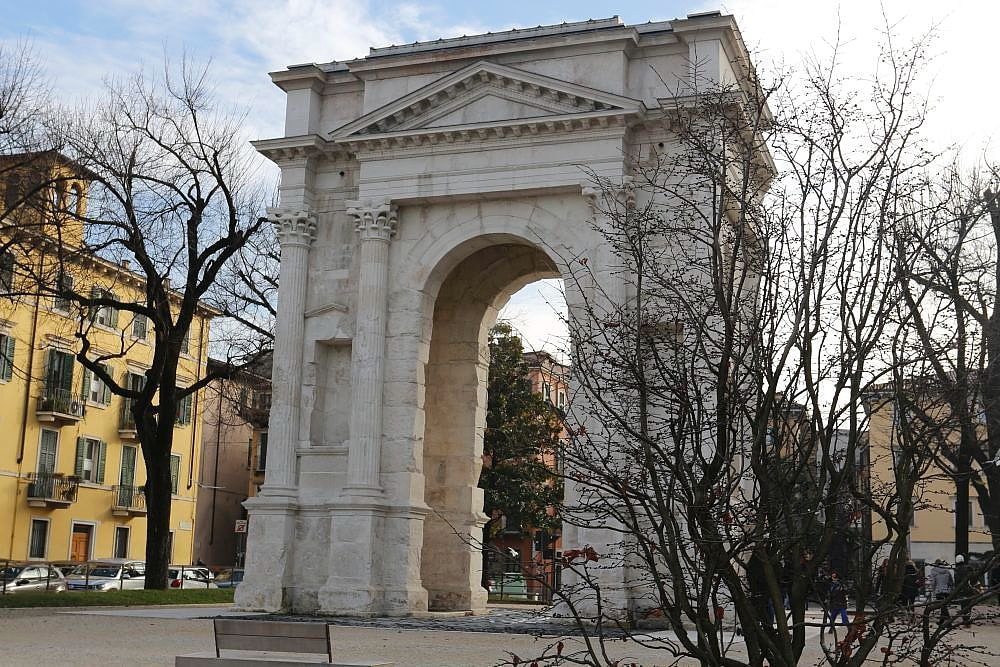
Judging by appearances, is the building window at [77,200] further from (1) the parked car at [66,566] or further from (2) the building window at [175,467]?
(2) the building window at [175,467]

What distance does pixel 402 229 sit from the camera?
2425 cm

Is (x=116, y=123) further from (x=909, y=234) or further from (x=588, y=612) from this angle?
(x=909, y=234)

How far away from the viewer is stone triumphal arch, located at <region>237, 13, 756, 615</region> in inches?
892

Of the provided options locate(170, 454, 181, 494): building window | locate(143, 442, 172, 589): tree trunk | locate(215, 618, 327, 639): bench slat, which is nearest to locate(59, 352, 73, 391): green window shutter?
locate(170, 454, 181, 494): building window

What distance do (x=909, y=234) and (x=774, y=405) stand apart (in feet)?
4.32

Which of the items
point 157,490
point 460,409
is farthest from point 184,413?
point 460,409

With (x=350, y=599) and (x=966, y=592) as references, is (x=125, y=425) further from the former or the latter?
(x=966, y=592)

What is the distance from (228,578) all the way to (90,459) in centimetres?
710

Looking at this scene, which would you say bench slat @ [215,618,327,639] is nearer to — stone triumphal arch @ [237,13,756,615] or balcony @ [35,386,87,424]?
stone triumphal arch @ [237,13,756,615]

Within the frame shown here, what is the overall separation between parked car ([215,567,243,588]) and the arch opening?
56.5ft

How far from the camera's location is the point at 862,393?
719 cm

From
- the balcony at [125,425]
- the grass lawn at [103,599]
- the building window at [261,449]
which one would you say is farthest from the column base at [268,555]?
the building window at [261,449]

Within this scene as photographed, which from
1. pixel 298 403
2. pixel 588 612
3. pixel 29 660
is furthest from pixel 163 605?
pixel 29 660

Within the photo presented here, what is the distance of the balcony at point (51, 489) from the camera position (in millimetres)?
43156
